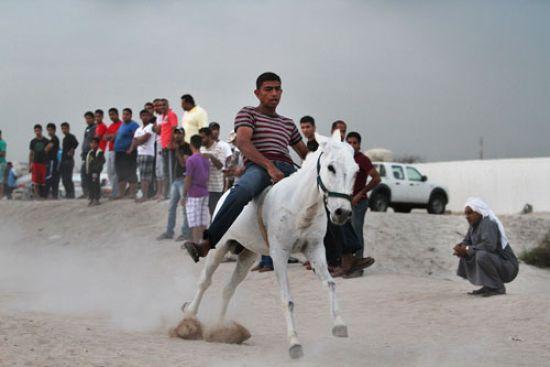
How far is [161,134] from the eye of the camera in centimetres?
1903

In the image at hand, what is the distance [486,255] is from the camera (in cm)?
1134

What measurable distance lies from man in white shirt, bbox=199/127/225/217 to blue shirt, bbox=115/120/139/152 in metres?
5.10

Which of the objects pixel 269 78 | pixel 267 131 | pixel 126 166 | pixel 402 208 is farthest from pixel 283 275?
pixel 402 208

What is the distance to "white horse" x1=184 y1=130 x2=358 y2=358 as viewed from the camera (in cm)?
718

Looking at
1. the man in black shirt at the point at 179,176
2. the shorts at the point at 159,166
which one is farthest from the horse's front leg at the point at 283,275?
the shorts at the point at 159,166

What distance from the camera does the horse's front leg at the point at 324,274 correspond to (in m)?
7.54

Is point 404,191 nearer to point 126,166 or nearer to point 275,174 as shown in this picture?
point 126,166

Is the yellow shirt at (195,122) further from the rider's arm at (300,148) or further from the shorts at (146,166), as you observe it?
the rider's arm at (300,148)

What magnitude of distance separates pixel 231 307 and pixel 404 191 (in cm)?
1828

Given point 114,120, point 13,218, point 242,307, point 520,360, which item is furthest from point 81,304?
point 13,218

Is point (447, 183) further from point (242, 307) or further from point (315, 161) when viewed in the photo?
point (315, 161)

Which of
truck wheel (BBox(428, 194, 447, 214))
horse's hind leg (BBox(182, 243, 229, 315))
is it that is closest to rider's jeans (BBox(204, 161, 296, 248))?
horse's hind leg (BBox(182, 243, 229, 315))

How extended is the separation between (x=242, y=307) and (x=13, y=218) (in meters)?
14.0

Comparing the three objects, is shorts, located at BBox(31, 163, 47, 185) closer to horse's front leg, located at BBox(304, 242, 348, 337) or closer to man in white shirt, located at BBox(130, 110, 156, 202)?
man in white shirt, located at BBox(130, 110, 156, 202)
